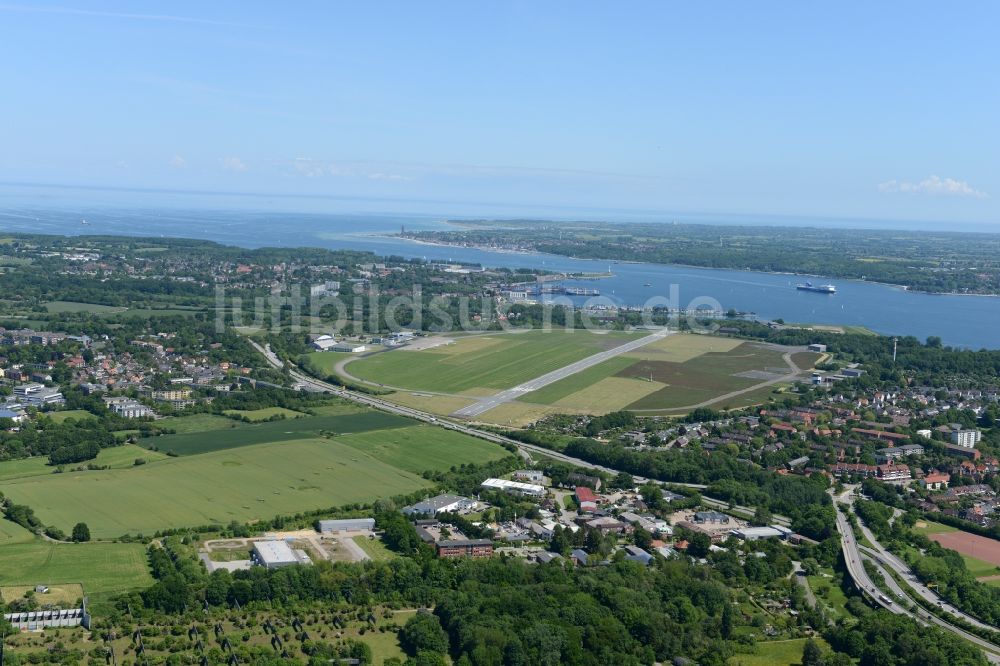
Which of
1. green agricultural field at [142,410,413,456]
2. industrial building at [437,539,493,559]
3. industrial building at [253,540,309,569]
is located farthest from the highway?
industrial building at [253,540,309,569]

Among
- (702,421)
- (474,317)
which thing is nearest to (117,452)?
(702,421)

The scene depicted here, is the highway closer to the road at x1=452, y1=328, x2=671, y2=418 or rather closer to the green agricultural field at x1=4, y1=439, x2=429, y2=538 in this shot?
the road at x1=452, y1=328, x2=671, y2=418

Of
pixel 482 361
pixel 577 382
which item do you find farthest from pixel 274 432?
pixel 482 361

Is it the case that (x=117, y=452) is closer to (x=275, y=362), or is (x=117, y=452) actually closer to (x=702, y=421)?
(x=275, y=362)

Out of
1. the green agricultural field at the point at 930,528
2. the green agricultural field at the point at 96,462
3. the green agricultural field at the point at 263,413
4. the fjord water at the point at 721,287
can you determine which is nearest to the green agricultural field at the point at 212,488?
the green agricultural field at the point at 96,462

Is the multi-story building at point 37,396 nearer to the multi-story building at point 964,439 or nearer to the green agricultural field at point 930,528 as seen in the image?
the green agricultural field at point 930,528

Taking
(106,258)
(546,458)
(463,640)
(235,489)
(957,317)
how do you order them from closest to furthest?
1. (463,640)
2. (235,489)
3. (546,458)
4. (957,317)
5. (106,258)

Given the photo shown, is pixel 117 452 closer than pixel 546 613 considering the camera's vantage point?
No
